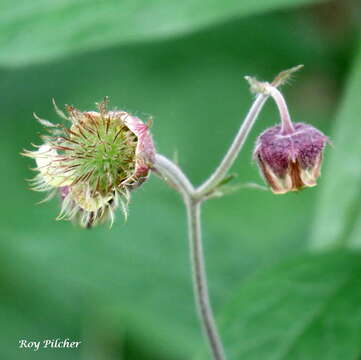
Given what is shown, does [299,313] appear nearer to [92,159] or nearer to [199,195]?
[199,195]

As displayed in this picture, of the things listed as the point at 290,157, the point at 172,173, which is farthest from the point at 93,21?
the point at 290,157

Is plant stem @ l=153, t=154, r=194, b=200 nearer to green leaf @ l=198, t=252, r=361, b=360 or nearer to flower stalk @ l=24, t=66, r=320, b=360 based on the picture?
flower stalk @ l=24, t=66, r=320, b=360

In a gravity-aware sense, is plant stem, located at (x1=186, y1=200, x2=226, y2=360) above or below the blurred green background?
below

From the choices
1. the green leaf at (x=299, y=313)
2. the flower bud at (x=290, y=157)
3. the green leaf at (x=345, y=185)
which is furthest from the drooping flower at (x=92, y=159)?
the green leaf at (x=345, y=185)

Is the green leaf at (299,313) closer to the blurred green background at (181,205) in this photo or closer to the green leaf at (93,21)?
the blurred green background at (181,205)

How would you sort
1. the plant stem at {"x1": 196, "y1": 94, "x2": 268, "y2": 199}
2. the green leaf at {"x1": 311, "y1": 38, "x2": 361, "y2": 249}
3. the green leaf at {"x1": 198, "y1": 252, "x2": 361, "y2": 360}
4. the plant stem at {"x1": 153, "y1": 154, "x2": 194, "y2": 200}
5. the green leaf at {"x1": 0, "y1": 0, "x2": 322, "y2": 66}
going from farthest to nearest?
1. the green leaf at {"x1": 311, "y1": 38, "x2": 361, "y2": 249}
2. the green leaf at {"x1": 0, "y1": 0, "x2": 322, "y2": 66}
3. the green leaf at {"x1": 198, "y1": 252, "x2": 361, "y2": 360}
4. the plant stem at {"x1": 153, "y1": 154, "x2": 194, "y2": 200}
5. the plant stem at {"x1": 196, "y1": 94, "x2": 268, "y2": 199}

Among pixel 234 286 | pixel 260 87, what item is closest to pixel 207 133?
pixel 234 286

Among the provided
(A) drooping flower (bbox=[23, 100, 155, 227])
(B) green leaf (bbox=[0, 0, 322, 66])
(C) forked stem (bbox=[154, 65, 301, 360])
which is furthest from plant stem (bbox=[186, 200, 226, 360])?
(B) green leaf (bbox=[0, 0, 322, 66])

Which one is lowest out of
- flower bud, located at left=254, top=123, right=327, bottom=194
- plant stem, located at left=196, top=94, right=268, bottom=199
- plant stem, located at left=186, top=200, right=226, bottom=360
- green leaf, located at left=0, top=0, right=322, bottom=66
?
plant stem, located at left=186, top=200, right=226, bottom=360
